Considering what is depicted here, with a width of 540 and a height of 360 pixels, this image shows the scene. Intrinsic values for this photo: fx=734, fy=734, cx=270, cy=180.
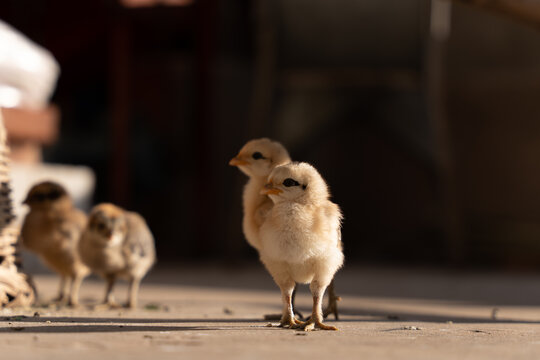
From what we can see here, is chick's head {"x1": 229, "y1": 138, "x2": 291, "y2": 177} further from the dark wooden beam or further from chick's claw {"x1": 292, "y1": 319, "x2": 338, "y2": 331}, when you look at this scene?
the dark wooden beam

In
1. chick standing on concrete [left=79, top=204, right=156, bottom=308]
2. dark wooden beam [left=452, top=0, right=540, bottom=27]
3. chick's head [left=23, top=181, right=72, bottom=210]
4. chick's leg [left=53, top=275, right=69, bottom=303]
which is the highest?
dark wooden beam [left=452, top=0, right=540, bottom=27]

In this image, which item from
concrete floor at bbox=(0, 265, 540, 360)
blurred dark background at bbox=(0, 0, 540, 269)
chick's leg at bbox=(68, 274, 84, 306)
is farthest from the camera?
blurred dark background at bbox=(0, 0, 540, 269)

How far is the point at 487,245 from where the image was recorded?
9.79 meters

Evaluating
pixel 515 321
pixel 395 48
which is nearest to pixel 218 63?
pixel 395 48

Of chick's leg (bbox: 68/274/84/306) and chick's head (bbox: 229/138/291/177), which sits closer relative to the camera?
chick's head (bbox: 229/138/291/177)

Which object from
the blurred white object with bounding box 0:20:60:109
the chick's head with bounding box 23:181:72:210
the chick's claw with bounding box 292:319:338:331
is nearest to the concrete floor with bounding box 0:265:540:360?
the chick's claw with bounding box 292:319:338:331

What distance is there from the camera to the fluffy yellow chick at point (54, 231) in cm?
446

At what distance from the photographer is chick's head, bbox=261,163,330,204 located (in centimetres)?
315

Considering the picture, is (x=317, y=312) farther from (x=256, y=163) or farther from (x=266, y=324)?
(x=256, y=163)

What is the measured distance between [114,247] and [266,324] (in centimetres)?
128

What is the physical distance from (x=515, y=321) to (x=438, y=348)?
4.93 ft

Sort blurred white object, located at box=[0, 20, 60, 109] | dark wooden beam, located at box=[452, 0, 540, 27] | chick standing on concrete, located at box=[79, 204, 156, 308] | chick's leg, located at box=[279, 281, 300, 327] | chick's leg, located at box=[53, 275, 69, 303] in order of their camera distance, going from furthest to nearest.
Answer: blurred white object, located at box=[0, 20, 60, 109] < chick's leg, located at box=[53, 275, 69, 303] < chick standing on concrete, located at box=[79, 204, 156, 308] < dark wooden beam, located at box=[452, 0, 540, 27] < chick's leg, located at box=[279, 281, 300, 327]

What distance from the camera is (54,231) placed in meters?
4.47

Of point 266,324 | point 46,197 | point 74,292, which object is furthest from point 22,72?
point 266,324
